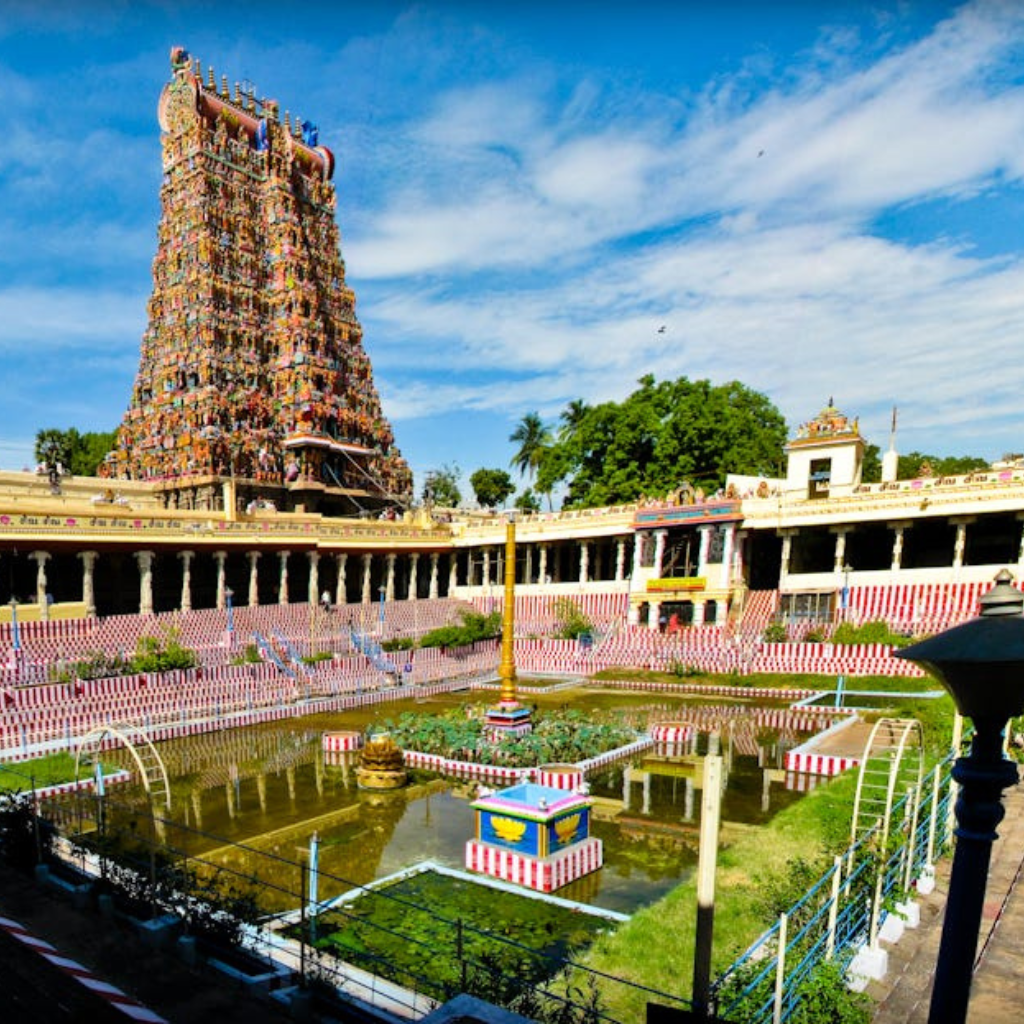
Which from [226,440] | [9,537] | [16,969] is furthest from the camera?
[226,440]

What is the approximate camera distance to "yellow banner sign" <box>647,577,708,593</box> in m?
34.0

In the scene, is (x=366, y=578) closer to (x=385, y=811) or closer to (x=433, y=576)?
(x=433, y=576)

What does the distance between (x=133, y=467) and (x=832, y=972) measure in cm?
5163

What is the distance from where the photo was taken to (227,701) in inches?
878

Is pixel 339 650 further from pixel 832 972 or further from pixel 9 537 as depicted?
pixel 832 972

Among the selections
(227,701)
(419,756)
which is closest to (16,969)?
(419,756)

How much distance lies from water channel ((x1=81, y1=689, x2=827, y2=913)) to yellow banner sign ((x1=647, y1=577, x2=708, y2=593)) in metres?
13.6

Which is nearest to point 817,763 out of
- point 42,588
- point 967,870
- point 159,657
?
point 967,870

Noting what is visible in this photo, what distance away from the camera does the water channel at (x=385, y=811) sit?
10.9 metres

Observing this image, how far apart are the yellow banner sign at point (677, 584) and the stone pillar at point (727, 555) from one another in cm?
89

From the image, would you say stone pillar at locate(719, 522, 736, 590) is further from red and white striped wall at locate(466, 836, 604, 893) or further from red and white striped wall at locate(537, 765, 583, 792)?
red and white striped wall at locate(466, 836, 604, 893)

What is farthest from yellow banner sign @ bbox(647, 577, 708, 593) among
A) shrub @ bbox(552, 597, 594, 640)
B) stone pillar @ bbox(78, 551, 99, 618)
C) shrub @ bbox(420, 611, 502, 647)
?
stone pillar @ bbox(78, 551, 99, 618)

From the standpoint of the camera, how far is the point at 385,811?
1383 cm

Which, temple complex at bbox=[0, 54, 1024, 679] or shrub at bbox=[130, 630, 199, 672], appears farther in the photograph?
temple complex at bbox=[0, 54, 1024, 679]
